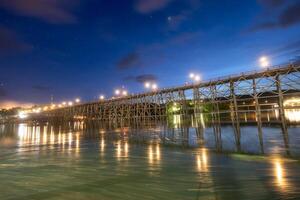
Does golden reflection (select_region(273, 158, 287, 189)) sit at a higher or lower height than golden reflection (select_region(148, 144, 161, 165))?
lower

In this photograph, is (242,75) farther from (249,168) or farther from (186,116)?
(249,168)

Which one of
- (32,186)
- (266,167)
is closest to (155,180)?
(32,186)

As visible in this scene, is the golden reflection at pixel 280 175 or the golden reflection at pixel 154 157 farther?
the golden reflection at pixel 154 157

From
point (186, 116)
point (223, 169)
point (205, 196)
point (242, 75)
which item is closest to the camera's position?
point (205, 196)

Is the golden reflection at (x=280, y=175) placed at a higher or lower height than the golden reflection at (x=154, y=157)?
lower

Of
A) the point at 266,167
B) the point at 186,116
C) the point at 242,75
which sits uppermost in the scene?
the point at 242,75

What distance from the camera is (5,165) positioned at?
16.9m

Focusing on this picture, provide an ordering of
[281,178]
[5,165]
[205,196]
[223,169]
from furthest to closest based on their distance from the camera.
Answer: [5,165] < [223,169] < [281,178] < [205,196]

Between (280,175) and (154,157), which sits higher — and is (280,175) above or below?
below

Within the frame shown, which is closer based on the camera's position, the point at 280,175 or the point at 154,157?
the point at 280,175

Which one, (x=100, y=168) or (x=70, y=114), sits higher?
(x=70, y=114)

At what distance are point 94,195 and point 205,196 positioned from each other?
4.41 metres

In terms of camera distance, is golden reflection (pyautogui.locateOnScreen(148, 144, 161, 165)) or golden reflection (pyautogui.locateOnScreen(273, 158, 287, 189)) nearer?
golden reflection (pyautogui.locateOnScreen(273, 158, 287, 189))

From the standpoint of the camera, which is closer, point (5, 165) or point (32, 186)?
point (32, 186)
